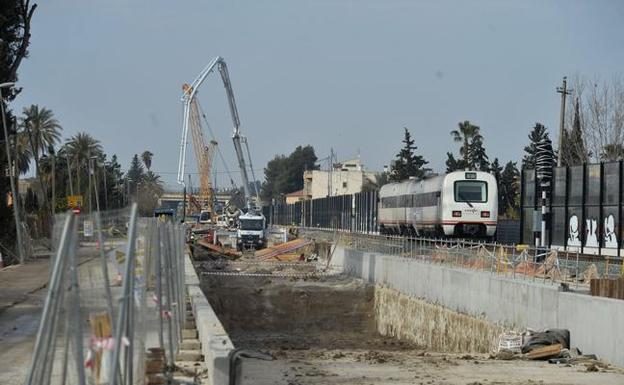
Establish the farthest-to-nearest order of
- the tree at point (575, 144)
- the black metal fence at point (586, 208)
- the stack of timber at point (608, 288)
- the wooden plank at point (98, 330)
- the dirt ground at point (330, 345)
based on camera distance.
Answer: the tree at point (575, 144) < the black metal fence at point (586, 208) < the stack of timber at point (608, 288) < the dirt ground at point (330, 345) < the wooden plank at point (98, 330)

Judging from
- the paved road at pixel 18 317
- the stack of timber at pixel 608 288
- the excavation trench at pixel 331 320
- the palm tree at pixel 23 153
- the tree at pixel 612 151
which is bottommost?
the excavation trench at pixel 331 320

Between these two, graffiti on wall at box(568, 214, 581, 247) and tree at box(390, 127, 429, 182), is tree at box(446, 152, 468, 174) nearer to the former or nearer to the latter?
tree at box(390, 127, 429, 182)

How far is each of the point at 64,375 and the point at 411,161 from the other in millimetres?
120459

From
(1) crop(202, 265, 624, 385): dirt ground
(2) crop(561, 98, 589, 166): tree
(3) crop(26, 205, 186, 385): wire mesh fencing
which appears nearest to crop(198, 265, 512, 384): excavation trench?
(1) crop(202, 265, 624, 385): dirt ground

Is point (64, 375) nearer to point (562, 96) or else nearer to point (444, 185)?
point (444, 185)

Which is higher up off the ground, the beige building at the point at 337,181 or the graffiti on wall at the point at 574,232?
the beige building at the point at 337,181

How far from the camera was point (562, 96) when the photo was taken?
176 ft

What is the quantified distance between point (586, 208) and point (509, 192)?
62.5 m

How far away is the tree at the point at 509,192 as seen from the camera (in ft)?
289

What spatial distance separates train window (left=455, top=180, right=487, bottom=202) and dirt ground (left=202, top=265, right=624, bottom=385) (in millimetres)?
6151

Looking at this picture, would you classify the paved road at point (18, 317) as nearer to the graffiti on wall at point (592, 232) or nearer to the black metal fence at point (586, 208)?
the graffiti on wall at point (592, 232)

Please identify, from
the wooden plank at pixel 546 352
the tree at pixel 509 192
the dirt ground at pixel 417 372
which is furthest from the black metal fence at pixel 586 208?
the tree at pixel 509 192

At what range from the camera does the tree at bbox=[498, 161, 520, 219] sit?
8804 cm

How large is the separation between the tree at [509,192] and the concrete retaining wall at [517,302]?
4985cm
